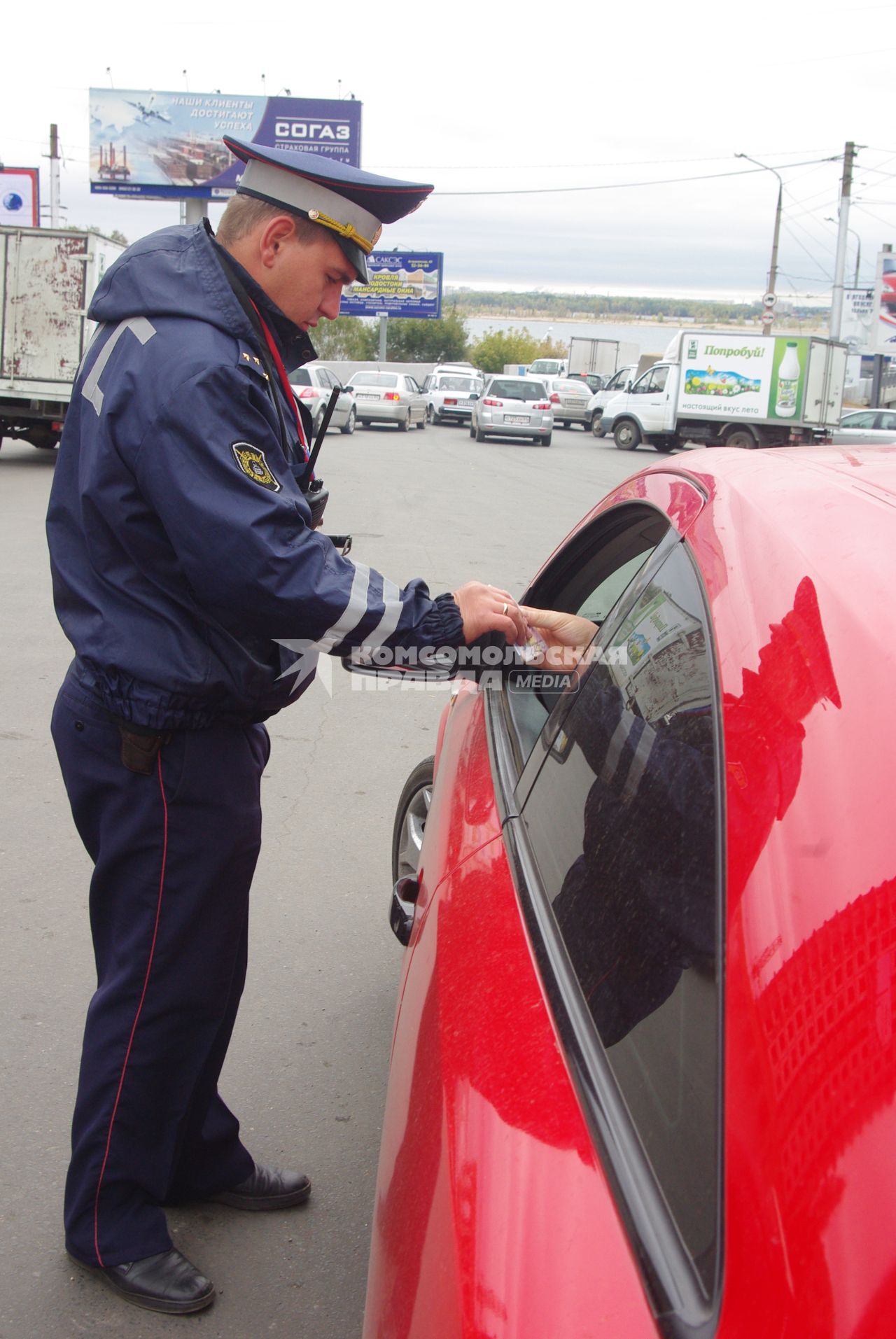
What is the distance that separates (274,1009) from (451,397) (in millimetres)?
33093

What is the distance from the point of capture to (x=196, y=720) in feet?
6.85

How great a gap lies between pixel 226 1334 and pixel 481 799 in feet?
3.73

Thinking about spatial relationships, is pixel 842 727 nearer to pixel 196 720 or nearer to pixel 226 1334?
pixel 196 720

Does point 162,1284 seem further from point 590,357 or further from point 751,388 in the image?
point 590,357

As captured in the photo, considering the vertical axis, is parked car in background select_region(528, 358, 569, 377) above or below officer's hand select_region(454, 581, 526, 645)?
above

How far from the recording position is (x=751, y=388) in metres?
26.7

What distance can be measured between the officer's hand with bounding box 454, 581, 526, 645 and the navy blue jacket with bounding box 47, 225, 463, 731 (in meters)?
0.02

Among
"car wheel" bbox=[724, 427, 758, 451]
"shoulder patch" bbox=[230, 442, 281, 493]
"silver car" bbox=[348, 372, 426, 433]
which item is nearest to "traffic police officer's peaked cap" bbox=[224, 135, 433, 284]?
"shoulder patch" bbox=[230, 442, 281, 493]

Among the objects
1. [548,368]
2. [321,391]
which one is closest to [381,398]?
[321,391]

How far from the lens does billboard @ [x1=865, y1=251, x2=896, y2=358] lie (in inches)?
1666

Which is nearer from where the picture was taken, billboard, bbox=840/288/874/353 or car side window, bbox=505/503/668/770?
car side window, bbox=505/503/668/770

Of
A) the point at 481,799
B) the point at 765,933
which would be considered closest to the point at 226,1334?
the point at 481,799

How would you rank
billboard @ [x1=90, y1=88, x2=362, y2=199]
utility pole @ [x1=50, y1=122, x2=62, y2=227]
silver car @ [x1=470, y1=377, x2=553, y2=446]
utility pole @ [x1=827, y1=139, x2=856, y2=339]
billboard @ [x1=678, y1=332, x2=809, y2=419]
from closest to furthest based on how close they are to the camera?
1. billboard @ [x1=678, y1=332, x2=809, y2=419]
2. silver car @ [x1=470, y1=377, x2=553, y2=446]
3. utility pole @ [x1=827, y1=139, x2=856, y2=339]
4. billboard @ [x1=90, y1=88, x2=362, y2=199]
5. utility pole @ [x1=50, y1=122, x2=62, y2=227]

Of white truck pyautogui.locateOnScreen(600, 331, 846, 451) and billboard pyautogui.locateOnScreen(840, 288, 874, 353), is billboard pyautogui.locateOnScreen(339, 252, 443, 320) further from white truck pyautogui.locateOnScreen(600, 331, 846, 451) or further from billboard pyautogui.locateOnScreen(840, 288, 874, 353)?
white truck pyautogui.locateOnScreen(600, 331, 846, 451)
